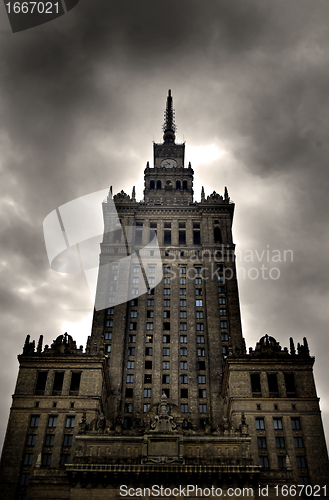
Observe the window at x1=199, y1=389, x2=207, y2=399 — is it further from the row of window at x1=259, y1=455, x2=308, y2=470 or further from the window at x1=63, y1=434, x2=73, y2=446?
the window at x1=63, y1=434, x2=73, y2=446

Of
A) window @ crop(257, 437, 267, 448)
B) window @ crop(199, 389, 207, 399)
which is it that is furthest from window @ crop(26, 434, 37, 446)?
window @ crop(257, 437, 267, 448)

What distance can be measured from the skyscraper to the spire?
4476cm

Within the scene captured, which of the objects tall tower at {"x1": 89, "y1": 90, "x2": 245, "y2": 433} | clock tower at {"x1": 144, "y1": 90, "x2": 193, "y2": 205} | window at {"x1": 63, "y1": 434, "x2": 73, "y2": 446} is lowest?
window at {"x1": 63, "y1": 434, "x2": 73, "y2": 446}

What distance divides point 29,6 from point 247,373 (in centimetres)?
5805

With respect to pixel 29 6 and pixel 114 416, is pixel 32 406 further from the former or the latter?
pixel 29 6

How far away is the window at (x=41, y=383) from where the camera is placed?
248 ft

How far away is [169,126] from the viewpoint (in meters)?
156

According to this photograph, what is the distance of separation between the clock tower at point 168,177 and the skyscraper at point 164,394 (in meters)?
15.5

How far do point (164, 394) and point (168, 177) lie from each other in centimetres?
7815

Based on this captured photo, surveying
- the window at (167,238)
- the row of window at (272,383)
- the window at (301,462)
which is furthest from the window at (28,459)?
the window at (167,238)

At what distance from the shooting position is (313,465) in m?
68.7

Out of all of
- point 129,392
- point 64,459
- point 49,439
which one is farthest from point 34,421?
point 129,392

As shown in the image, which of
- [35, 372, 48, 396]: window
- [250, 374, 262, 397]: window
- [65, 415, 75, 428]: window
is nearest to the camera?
[65, 415, 75, 428]: window

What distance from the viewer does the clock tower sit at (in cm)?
13088
